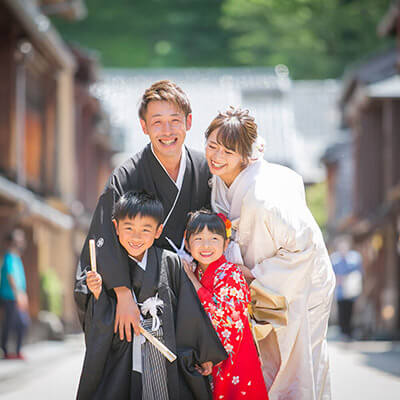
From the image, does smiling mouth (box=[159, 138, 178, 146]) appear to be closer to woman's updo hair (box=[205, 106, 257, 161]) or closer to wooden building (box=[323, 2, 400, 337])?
woman's updo hair (box=[205, 106, 257, 161])

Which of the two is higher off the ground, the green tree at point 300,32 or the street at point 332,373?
the green tree at point 300,32

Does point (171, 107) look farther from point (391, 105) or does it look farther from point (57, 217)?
point (391, 105)

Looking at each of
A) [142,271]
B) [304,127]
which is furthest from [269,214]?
[304,127]

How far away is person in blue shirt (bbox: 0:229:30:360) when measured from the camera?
11.2 meters

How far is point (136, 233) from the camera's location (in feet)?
15.0

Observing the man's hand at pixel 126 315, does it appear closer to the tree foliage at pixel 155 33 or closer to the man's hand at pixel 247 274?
the man's hand at pixel 247 274

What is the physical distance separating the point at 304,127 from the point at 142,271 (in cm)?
3317

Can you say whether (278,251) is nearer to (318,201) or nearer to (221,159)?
(221,159)

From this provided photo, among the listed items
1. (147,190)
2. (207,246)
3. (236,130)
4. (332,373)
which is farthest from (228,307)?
(332,373)

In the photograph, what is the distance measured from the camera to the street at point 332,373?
27.7 ft

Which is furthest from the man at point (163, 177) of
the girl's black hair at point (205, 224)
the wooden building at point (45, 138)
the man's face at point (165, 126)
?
the wooden building at point (45, 138)

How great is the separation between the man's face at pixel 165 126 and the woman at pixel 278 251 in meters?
0.19

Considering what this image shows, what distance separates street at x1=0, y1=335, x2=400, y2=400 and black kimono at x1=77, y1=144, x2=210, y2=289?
362cm

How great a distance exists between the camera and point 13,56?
589 inches
